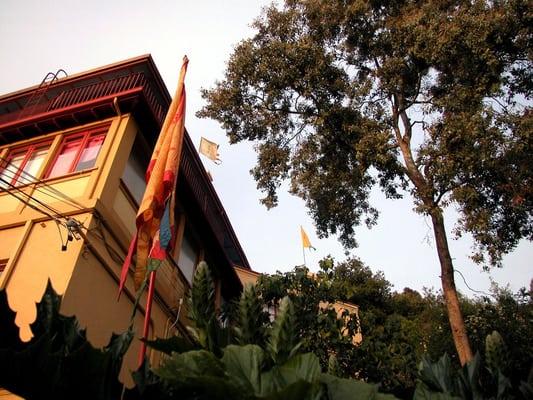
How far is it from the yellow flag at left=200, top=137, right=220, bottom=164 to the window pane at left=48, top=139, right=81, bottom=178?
413cm

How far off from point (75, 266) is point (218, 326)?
5.95 m

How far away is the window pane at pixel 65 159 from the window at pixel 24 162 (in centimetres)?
38

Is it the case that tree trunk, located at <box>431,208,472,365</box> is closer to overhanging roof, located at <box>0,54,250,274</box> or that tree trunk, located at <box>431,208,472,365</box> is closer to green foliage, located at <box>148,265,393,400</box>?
overhanging roof, located at <box>0,54,250,274</box>

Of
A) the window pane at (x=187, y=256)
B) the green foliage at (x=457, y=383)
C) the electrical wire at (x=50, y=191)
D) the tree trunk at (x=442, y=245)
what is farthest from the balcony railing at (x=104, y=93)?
the green foliage at (x=457, y=383)

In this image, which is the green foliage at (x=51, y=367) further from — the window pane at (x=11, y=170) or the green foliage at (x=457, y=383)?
the window pane at (x=11, y=170)

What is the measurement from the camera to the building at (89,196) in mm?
6875

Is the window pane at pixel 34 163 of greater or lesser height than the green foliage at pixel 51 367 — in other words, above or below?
above

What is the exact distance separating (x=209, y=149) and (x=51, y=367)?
12.0 meters

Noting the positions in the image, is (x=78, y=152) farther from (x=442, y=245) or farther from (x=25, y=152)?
(x=442, y=245)

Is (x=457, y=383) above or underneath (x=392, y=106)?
underneath

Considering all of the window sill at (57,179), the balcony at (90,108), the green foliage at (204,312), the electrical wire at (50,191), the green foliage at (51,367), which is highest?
the balcony at (90,108)

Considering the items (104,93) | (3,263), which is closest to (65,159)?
(104,93)

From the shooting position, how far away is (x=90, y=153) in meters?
8.63

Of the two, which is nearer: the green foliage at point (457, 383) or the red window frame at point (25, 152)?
the green foliage at point (457, 383)
